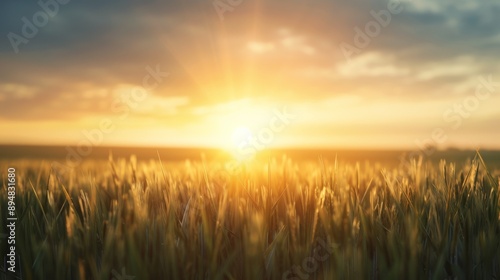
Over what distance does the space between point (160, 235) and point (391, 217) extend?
114cm

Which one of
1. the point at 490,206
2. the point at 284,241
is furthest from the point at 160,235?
the point at 490,206

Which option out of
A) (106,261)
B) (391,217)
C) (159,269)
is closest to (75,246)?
(106,261)

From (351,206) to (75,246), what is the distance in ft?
4.46

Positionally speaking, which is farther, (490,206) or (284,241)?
(490,206)

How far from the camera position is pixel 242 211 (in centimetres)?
237

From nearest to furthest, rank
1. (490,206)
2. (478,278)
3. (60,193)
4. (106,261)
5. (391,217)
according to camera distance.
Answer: (106,261)
(478,278)
(391,217)
(490,206)
(60,193)

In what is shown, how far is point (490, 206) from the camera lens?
260cm

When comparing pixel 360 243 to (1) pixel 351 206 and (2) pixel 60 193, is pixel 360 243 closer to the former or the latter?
(1) pixel 351 206

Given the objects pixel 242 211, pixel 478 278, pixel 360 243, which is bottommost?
pixel 478 278

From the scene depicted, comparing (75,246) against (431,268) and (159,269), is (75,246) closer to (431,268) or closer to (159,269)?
(159,269)

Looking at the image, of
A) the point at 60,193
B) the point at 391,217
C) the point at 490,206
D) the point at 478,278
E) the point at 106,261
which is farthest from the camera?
the point at 60,193

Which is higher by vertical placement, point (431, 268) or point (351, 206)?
point (351, 206)

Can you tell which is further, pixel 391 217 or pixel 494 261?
pixel 391 217

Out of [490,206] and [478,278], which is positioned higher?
[490,206]
